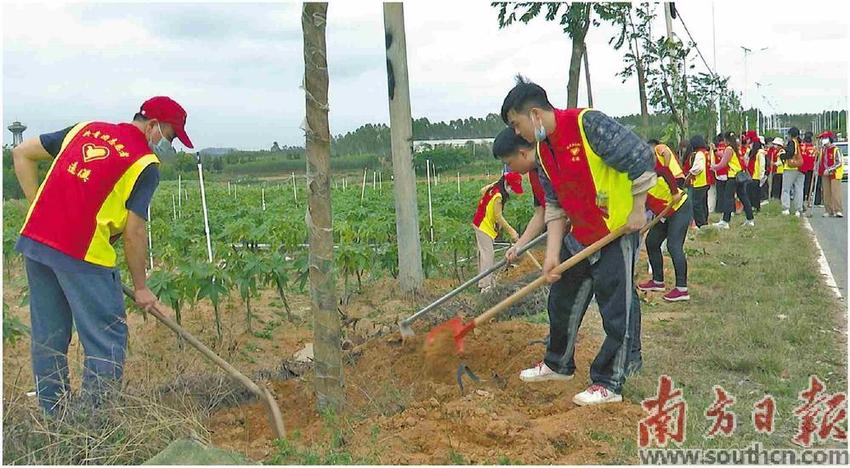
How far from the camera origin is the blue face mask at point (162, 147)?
371cm

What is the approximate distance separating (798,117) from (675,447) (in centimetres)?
8856

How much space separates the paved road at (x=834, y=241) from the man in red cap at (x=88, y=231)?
561 cm

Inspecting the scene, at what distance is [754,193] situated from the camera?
14188mm

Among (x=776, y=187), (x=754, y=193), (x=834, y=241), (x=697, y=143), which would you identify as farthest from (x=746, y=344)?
(x=776, y=187)

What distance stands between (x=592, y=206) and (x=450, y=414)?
49.0 inches

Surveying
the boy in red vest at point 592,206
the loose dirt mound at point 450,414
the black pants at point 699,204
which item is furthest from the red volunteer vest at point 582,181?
the black pants at point 699,204

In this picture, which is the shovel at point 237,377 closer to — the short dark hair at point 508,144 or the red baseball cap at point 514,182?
the short dark hair at point 508,144

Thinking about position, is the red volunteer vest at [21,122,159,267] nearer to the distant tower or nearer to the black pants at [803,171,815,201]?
the distant tower

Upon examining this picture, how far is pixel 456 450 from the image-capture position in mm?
3346

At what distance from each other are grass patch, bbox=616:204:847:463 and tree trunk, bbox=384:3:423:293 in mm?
2295

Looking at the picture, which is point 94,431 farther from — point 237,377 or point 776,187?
point 776,187

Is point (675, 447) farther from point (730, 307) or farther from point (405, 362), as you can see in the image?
point (730, 307)

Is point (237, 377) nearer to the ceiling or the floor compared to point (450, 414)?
nearer to the ceiling

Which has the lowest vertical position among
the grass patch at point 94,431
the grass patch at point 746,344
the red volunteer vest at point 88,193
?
the grass patch at point 746,344
